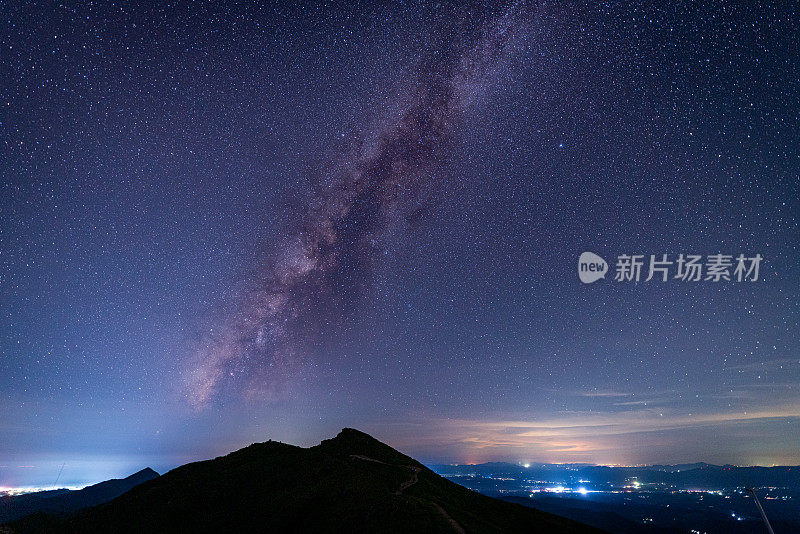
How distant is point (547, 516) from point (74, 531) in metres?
76.9

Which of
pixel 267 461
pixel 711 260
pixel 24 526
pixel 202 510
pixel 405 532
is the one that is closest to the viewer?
pixel 405 532

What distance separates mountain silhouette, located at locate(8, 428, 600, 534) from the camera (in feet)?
158

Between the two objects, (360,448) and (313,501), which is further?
(360,448)

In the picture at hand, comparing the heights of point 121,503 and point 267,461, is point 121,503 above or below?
below

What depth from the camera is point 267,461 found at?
3211 inches

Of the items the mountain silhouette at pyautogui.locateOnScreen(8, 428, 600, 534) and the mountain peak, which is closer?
the mountain silhouette at pyautogui.locateOnScreen(8, 428, 600, 534)

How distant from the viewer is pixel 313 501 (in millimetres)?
57312

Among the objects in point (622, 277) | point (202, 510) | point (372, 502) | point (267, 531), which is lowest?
point (202, 510)

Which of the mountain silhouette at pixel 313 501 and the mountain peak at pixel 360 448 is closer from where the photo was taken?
the mountain silhouette at pixel 313 501

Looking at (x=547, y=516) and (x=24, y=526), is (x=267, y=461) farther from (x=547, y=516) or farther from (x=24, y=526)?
(x=24, y=526)

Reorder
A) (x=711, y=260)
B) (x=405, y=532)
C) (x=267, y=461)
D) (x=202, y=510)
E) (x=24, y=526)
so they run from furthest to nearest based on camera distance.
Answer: (x=24, y=526)
(x=267, y=461)
(x=202, y=510)
(x=711, y=260)
(x=405, y=532)

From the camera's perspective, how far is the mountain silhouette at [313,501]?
48.0 meters

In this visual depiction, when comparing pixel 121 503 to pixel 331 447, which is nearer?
pixel 121 503

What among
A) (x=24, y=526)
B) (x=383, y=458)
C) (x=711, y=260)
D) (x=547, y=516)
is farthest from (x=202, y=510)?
(x=711, y=260)
